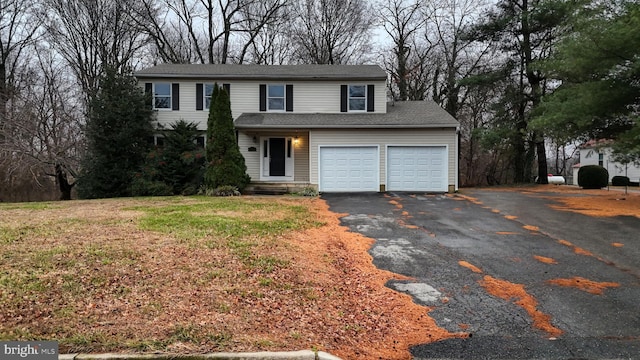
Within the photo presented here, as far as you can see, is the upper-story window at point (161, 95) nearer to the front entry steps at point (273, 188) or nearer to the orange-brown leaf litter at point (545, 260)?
the front entry steps at point (273, 188)

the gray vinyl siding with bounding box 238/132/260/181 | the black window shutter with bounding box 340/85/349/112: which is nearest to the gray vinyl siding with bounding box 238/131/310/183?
the gray vinyl siding with bounding box 238/132/260/181

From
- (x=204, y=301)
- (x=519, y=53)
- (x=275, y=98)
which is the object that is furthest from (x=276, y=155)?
(x=519, y=53)

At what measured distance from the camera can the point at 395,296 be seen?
4387 millimetres

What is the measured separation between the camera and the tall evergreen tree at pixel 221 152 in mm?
13539

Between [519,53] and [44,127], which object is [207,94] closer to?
[44,127]

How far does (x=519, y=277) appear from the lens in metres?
5.02

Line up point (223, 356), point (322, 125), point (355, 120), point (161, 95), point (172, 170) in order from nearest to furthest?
point (223, 356) < point (172, 170) < point (322, 125) < point (355, 120) < point (161, 95)

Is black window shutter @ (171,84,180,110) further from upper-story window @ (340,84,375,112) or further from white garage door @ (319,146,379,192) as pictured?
upper-story window @ (340,84,375,112)

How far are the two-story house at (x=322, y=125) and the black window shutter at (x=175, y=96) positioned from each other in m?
0.05

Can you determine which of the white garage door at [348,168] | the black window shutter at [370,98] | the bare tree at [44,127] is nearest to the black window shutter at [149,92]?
the bare tree at [44,127]

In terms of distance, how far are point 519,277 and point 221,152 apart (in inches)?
434

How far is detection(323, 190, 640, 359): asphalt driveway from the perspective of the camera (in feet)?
10.9

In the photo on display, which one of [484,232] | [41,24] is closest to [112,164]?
[41,24]

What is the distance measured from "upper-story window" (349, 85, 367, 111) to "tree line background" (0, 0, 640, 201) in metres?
6.90
